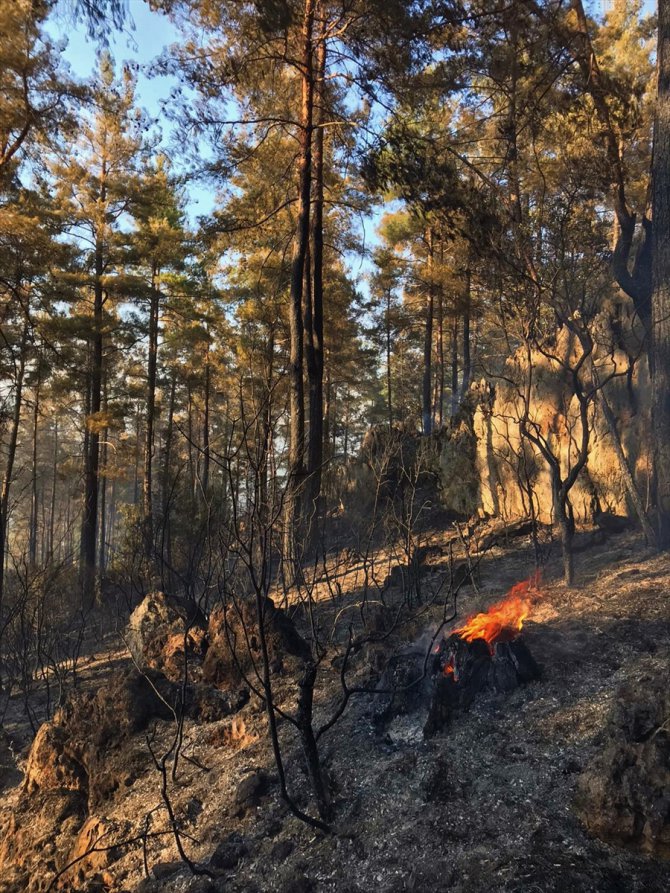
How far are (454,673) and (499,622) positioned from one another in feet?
2.87

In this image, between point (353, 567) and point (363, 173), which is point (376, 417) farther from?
point (363, 173)

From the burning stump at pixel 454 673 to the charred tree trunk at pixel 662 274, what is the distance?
3608mm

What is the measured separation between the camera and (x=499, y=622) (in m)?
4.96

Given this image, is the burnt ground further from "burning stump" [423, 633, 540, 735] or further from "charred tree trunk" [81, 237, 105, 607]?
"charred tree trunk" [81, 237, 105, 607]

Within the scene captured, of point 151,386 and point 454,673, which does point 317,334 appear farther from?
point 151,386

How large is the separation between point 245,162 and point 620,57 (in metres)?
9.14

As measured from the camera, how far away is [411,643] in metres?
5.21

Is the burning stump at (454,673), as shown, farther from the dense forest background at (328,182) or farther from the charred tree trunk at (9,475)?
the charred tree trunk at (9,475)

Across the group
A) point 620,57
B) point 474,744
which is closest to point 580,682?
point 474,744

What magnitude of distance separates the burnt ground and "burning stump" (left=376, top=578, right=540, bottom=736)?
0.11 metres

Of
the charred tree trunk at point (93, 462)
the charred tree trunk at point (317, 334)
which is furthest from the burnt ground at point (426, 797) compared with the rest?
the charred tree trunk at point (93, 462)

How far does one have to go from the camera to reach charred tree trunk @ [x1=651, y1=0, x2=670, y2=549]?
22.6ft

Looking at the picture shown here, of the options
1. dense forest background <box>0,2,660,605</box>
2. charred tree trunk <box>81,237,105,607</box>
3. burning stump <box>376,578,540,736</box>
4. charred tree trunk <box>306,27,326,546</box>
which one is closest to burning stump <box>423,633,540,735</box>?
burning stump <box>376,578,540,736</box>

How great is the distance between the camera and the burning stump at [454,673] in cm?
417
